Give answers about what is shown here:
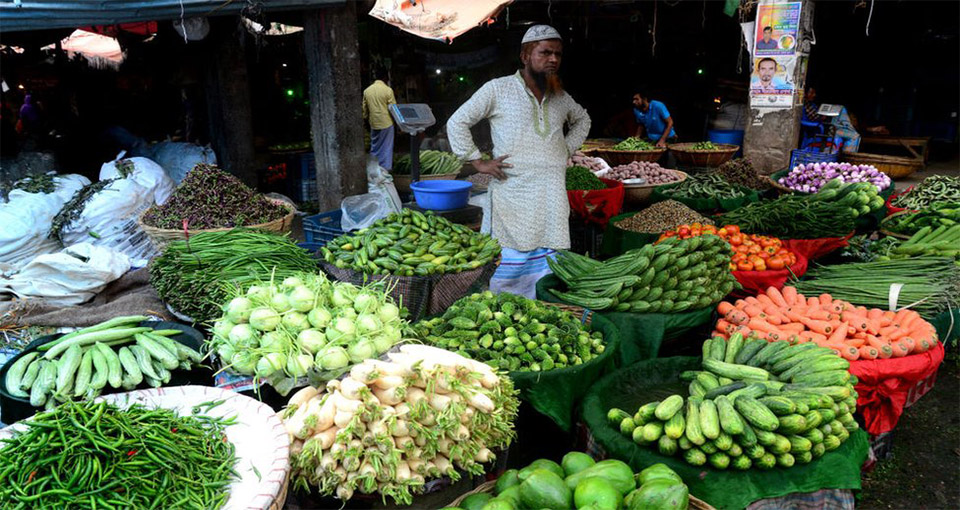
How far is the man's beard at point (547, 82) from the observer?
13.7 feet

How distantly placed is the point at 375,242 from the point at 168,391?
1519mm

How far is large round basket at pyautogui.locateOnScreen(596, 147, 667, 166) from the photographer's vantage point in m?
8.30

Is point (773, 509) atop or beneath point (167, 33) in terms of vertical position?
beneath

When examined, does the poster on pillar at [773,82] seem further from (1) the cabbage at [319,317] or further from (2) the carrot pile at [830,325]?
(1) the cabbage at [319,317]

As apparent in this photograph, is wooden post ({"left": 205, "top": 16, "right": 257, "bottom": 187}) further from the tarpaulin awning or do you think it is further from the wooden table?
the wooden table

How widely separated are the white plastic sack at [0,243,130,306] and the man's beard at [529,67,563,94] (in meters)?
3.01

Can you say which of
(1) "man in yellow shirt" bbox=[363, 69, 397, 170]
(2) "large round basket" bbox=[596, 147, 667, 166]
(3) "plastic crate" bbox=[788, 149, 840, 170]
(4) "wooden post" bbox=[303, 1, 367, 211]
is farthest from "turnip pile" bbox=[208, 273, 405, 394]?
(3) "plastic crate" bbox=[788, 149, 840, 170]

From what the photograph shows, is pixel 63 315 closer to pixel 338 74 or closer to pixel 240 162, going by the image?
pixel 338 74

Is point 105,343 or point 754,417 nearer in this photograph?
point 754,417

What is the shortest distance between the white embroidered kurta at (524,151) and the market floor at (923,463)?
2394 mm

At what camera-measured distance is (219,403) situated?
2127mm

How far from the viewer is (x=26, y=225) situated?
4734 millimetres

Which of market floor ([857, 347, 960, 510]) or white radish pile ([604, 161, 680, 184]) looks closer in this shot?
market floor ([857, 347, 960, 510])

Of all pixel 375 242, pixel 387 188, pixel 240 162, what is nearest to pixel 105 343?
pixel 375 242
